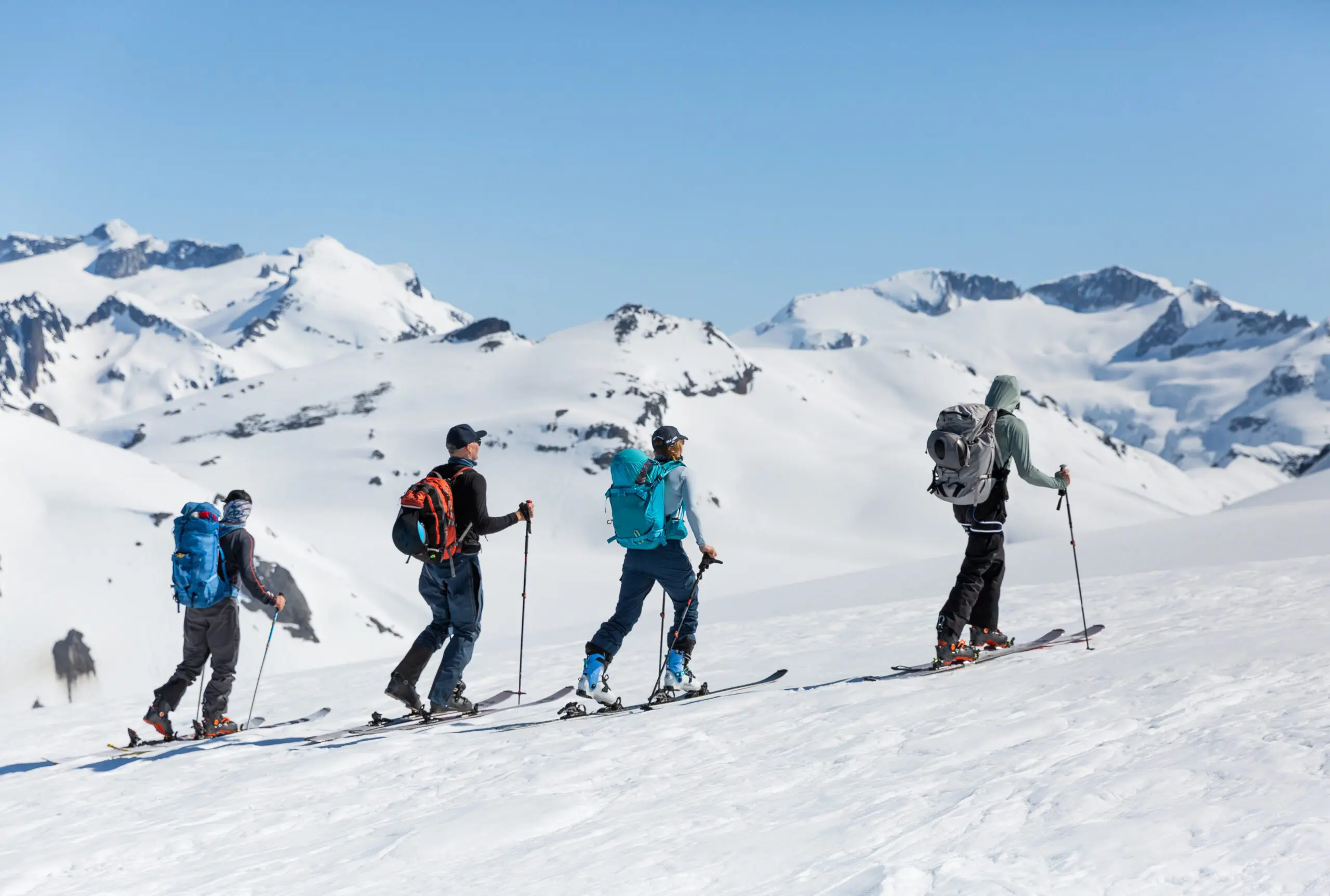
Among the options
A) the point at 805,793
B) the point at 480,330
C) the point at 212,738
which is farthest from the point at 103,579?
the point at 480,330

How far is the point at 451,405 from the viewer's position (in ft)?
449

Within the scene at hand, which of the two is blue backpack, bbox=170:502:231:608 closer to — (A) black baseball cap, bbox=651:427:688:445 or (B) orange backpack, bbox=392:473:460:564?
(B) orange backpack, bbox=392:473:460:564

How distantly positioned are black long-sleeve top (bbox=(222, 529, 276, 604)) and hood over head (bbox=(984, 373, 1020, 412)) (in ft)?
24.0

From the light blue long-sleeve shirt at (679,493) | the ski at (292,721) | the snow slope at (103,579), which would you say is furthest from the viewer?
the snow slope at (103,579)

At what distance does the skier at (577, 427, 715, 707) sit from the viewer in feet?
31.7

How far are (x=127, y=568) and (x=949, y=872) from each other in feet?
165

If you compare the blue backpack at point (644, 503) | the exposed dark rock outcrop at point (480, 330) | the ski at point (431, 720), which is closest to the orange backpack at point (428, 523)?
the blue backpack at point (644, 503)

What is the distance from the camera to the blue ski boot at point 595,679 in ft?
32.8

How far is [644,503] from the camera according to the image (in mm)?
9664

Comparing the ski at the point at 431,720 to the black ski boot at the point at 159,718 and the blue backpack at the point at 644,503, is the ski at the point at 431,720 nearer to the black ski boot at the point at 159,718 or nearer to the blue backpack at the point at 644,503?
the black ski boot at the point at 159,718

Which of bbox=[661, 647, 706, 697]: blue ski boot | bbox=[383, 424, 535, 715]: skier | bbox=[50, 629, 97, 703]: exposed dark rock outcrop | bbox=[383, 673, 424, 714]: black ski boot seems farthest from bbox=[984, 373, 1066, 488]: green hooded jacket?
bbox=[50, 629, 97, 703]: exposed dark rock outcrop

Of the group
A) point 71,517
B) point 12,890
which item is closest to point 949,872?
point 12,890

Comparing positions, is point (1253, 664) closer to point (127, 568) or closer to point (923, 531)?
point (127, 568)

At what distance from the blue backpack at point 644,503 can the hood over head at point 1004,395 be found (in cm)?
315
